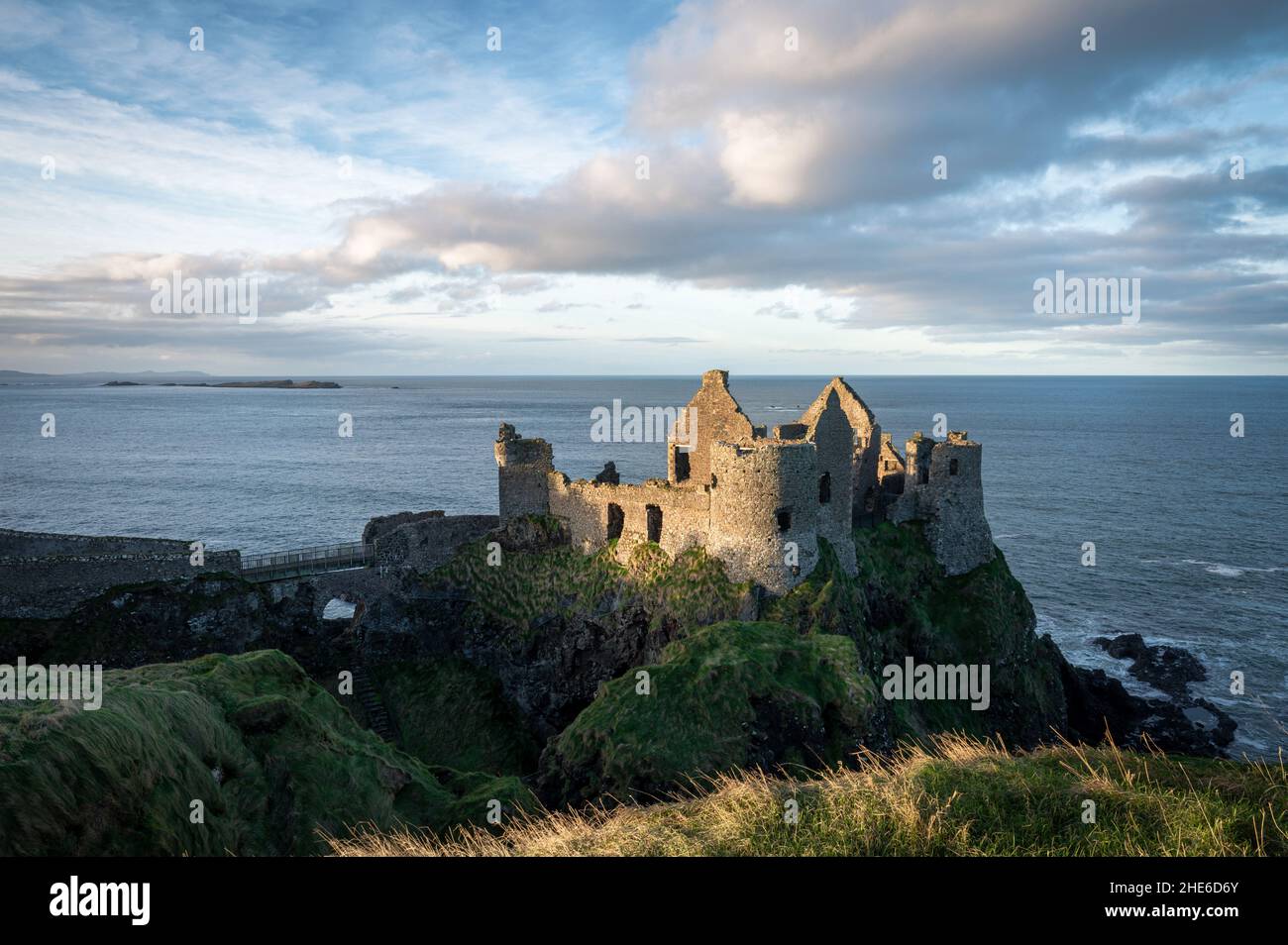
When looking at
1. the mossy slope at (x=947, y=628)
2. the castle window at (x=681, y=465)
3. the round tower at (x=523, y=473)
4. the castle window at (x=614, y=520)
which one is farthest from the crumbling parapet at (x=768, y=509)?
the round tower at (x=523, y=473)

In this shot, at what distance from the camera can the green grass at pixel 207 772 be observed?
31.6 ft

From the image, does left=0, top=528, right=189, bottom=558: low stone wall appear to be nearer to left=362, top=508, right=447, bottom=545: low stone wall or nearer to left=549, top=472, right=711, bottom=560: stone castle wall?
left=362, top=508, right=447, bottom=545: low stone wall

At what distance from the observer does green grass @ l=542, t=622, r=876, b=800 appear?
19.8 meters

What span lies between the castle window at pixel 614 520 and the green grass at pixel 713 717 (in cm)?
1112

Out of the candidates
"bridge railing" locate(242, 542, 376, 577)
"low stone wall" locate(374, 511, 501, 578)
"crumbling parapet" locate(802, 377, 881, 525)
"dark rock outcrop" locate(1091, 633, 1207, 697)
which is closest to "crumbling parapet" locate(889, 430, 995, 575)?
"crumbling parapet" locate(802, 377, 881, 525)

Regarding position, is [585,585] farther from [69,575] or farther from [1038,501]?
[1038,501]

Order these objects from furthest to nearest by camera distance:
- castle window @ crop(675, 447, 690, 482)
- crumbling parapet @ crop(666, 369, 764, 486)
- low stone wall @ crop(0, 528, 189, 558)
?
castle window @ crop(675, 447, 690, 482) < crumbling parapet @ crop(666, 369, 764, 486) < low stone wall @ crop(0, 528, 189, 558)

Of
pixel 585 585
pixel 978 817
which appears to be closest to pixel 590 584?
pixel 585 585

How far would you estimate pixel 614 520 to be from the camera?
34.3 m

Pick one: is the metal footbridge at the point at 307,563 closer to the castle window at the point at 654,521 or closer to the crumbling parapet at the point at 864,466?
the castle window at the point at 654,521

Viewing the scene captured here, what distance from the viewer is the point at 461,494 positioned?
84.9 metres

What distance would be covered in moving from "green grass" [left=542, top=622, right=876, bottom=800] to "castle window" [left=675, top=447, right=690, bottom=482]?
12.9 metres
